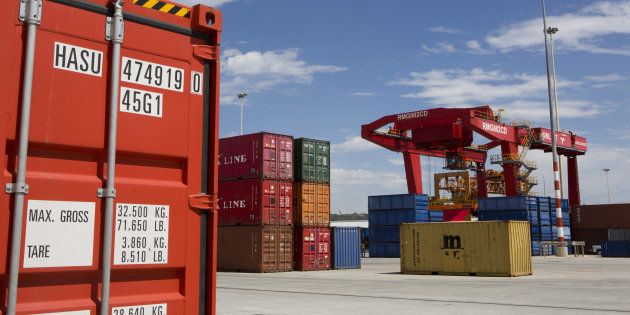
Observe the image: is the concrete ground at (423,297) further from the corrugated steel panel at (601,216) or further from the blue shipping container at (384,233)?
the corrugated steel panel at (601,216)

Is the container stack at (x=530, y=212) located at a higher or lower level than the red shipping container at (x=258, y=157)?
lower

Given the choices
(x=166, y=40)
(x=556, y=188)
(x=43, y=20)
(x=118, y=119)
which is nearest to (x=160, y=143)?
(x=118, y=119)

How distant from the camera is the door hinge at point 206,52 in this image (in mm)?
5066

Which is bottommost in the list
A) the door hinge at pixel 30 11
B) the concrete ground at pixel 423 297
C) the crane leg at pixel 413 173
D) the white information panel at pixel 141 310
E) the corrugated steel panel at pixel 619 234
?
the concrete ground at pixel 423 297

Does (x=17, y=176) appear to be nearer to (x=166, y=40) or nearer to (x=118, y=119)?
(x=118, y=119)

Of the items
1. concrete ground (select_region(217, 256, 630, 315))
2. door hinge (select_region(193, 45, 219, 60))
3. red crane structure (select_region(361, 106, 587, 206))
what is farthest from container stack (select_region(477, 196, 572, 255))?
door hinge (select_region(193, 45, 219, 60))

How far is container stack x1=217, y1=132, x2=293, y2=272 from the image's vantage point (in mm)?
27703

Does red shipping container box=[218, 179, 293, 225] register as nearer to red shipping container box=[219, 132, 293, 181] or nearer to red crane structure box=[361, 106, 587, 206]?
red shipping container box=[219, 132, 293, 181]

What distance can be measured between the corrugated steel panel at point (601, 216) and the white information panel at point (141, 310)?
5879 centimetres

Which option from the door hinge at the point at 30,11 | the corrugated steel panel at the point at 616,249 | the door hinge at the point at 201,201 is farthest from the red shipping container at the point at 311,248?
Result: the corrugated steel panel at the point at 616,249

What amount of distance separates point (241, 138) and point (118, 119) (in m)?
24.2

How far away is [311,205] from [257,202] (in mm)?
3317

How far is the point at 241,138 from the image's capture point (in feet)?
93.7

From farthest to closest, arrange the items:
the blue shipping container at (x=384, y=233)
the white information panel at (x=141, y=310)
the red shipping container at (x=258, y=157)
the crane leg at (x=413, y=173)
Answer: the crane leg at (x=413, y=173) < the blue shipping container at (x=384, y=233) < the red shipping container at (x=258, y=157) < the white information panel at (x=141, y=310)
